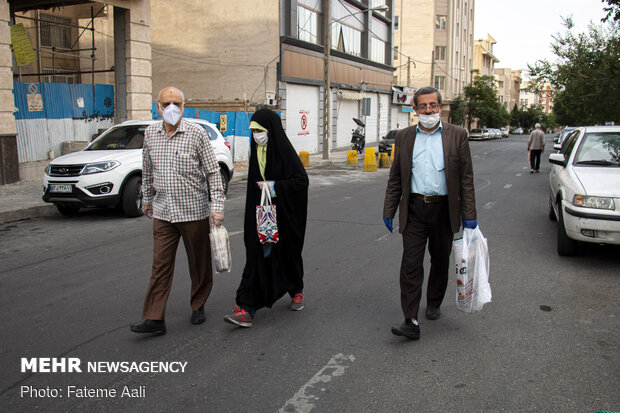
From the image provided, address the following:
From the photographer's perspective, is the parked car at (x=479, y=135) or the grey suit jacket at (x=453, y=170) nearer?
the grey suit jacket at (x=453, y=170)

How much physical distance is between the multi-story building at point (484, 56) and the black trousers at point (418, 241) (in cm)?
8296

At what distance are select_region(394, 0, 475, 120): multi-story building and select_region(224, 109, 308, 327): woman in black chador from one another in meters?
56.3

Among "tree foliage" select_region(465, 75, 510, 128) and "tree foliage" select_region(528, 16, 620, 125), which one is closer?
"tree foliage" select_region(528, 16, 620, 125)

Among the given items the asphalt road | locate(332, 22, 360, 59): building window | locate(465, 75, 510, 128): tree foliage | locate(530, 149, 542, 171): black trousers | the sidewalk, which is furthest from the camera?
locate(465, 75, 510, 128): tree foliage

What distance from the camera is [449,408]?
3.21 meters

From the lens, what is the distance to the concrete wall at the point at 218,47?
25078 millimetres

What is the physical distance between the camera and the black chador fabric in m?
4.47

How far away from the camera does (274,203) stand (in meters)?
4.55

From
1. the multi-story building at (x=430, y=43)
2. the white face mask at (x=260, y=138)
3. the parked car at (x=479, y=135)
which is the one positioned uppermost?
the multi-story building at (x=430, y=43)

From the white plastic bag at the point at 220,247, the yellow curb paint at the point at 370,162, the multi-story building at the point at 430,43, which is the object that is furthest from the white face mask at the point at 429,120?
the multi-story building at the point at 430,43

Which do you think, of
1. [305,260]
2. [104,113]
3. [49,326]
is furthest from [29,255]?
[104,113]

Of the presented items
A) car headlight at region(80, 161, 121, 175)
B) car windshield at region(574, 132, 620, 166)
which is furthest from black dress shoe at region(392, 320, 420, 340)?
car headlight at region(80, 161, 121, 175)

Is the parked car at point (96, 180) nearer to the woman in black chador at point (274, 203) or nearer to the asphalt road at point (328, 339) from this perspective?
the asphalt road at point (328, 339)

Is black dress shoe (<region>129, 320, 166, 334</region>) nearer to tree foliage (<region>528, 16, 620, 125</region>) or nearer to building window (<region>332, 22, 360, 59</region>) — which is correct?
tree foliage (<region>528, 16, 620, 125</region>)
